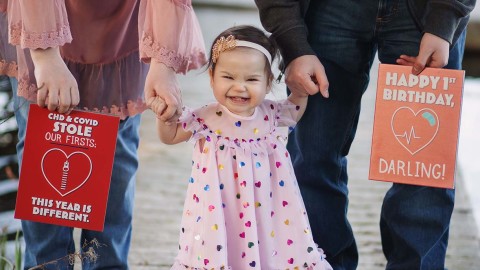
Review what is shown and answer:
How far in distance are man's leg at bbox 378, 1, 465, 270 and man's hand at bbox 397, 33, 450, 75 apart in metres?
0.12

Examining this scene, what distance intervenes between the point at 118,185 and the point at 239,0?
9.49 m

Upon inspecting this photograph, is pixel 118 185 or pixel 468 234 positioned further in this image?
pixel 468 234

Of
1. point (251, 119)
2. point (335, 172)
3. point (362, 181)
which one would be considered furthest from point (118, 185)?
point (362, 181)

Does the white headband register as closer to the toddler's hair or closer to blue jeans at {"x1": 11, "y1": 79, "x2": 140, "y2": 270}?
the toddler's hair

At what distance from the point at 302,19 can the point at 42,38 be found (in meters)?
0.72

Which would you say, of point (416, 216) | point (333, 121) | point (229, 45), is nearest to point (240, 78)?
point (229, 45)

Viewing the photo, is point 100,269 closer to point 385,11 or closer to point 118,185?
point 118,185

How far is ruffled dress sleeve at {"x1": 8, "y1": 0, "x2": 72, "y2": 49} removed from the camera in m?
2.06

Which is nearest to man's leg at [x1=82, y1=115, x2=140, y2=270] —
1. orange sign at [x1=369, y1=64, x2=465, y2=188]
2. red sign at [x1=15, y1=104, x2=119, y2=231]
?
red sign at [x1=15, y1=104, x2=119, y2=231]

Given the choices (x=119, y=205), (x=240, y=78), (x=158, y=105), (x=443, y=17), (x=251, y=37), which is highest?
(x=443, y=17)

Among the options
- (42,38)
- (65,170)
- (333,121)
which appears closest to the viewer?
(42,38)

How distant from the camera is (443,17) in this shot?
2.31 m

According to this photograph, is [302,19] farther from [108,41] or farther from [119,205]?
[119,205]

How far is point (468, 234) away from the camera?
11.8ft
